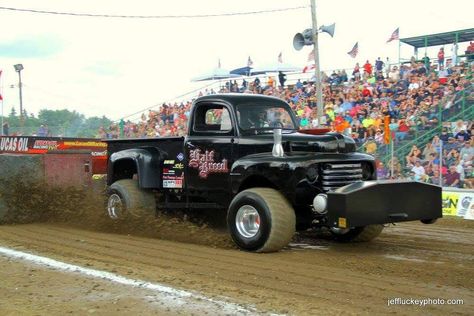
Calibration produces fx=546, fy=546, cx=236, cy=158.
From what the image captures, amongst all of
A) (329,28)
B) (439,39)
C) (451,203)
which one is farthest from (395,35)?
(451,203)

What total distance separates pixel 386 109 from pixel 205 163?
502 inches

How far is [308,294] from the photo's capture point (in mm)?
5125

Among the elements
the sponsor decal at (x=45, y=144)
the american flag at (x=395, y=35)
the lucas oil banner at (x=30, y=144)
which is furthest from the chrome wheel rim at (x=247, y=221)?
the american flag at (x=395, y=35)

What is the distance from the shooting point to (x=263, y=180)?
25.2 ft

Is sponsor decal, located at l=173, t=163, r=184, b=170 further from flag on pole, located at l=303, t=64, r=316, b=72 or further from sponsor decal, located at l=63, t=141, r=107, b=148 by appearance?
flag on pole, located at l=303, t=64, r=316, b=72

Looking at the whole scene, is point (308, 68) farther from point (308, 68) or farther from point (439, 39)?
point (439, 39)

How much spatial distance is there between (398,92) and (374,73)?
8.62 ft

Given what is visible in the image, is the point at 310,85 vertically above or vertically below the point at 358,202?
above

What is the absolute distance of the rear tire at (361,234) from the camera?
834cm

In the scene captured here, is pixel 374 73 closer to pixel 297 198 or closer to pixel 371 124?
pixel 371 124

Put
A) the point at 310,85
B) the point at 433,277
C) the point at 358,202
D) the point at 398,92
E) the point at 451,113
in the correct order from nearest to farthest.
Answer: the point at 433,277 → the point at 358,202 → the point at 451,113 → the point at 398,92 → the point at 310,85

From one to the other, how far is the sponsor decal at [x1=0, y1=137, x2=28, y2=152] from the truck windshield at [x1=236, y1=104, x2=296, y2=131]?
13481 millimetres

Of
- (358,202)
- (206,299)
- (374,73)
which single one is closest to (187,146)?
(358,202)

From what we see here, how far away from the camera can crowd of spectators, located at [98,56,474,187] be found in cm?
1459
